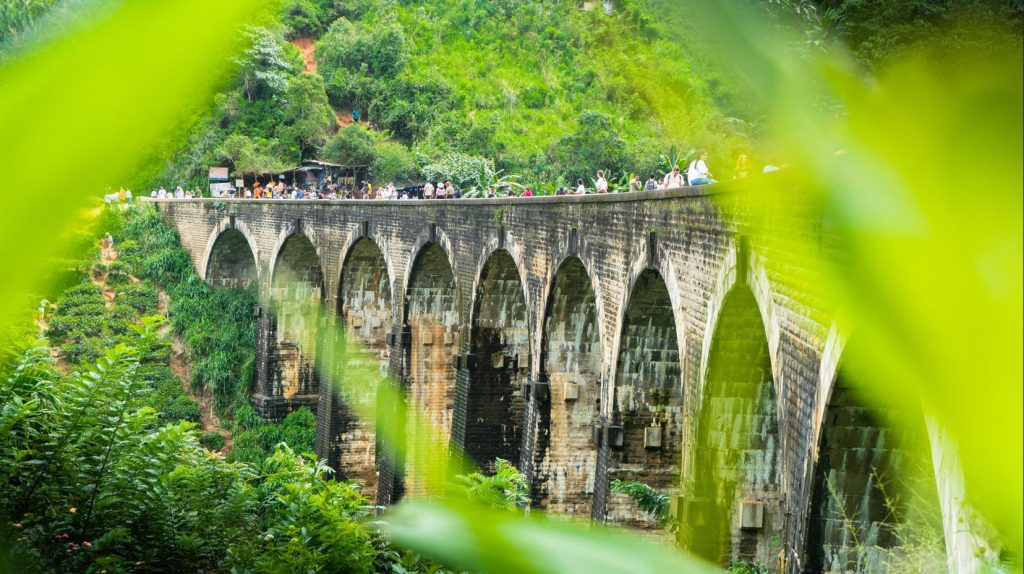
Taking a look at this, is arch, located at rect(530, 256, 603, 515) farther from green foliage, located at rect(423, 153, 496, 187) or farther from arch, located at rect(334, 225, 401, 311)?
green foliage, located at rect(423, 153, 496, 187)

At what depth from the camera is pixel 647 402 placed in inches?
584

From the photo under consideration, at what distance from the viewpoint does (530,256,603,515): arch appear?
57.5 feet

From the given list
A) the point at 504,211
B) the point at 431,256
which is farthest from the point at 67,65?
the point at 431,256

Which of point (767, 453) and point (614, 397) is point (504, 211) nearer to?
point (614, 397)

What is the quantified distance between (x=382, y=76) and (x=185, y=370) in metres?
19.1

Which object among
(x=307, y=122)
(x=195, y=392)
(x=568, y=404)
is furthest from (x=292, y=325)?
(x=568, y=404)

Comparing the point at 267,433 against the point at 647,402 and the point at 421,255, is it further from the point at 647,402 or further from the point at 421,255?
the point at 647,402

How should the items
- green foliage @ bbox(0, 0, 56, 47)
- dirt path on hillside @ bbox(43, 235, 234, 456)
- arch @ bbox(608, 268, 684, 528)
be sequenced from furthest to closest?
1. dirt path on hillside @ bbox(43, 235, 234, 456)
2. arch @ bbox(608, 268, 684, 528)
3. green foliage @ bbox(0, 0, 56, 47)

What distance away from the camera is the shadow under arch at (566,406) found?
1753cm

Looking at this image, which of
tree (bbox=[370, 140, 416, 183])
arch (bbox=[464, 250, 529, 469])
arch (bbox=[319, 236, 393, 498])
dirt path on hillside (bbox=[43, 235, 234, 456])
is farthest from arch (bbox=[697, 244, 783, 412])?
tree (bbox=[370, 140, 416, 183])

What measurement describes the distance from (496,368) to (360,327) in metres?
8.03

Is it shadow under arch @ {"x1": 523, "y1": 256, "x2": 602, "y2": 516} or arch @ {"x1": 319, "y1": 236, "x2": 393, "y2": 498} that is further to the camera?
arch @ {"x1": 319, "y1": 236, "x2": 393, "y2": 498}

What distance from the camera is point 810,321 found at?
25.0 ft

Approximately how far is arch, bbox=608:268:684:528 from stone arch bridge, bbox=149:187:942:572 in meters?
0.03
